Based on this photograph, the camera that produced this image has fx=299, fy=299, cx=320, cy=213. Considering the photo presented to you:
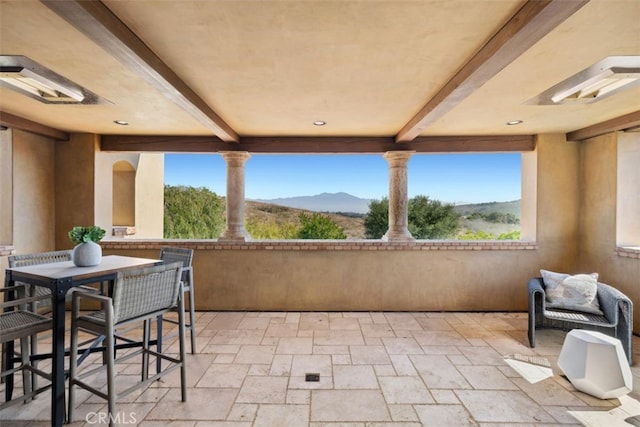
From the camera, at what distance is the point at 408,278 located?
13.5ft

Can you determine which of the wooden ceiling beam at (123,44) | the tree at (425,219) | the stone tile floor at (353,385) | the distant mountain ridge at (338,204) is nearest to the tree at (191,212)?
the distant mountain ridge at (338,204)

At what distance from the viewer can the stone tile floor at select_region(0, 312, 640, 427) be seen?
77.8 inches

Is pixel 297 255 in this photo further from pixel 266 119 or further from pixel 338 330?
pixel 266 119

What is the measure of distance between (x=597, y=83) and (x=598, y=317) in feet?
7.04

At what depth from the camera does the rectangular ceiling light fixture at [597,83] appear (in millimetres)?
2117

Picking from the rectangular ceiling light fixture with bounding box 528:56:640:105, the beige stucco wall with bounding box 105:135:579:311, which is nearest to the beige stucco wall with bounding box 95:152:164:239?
the beige stucco wall with bounding box 105:135:579:311

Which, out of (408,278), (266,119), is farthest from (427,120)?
(408,278)

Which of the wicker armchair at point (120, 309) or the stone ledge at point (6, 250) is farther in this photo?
the stone ledge at point (6, 250)

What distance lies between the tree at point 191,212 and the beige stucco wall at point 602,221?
12.8m

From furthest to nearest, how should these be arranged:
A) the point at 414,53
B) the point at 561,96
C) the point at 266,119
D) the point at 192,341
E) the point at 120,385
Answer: the point at 266,119 < the point at 192,341 < the point at 561,96 < the point at 120,385 < the point at 414,53

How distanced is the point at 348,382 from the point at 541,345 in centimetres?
215

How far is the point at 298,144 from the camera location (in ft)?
13.8

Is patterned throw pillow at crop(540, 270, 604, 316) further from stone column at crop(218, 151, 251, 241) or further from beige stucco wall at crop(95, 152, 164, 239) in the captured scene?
beige stucco wall at crop(95, 152, 164, 239)

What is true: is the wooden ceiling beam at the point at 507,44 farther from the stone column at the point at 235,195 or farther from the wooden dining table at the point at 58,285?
the stone column at the point at 235,195
